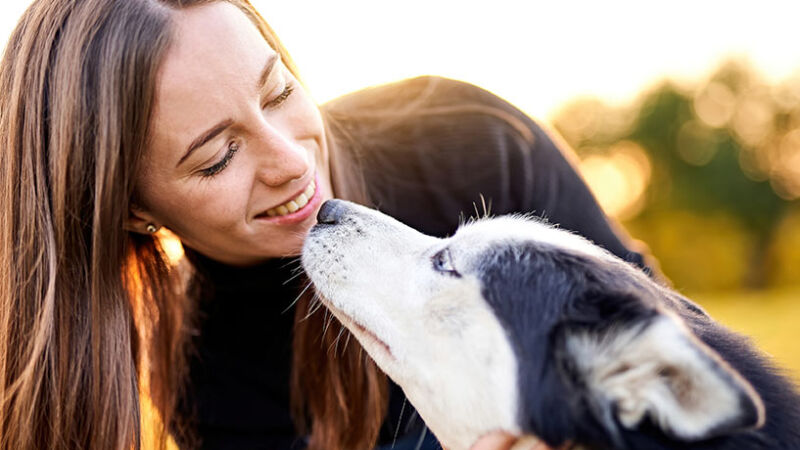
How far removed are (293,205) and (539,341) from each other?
1.14m

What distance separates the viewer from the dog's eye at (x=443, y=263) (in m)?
2.67

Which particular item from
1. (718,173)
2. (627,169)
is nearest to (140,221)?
(718,173)

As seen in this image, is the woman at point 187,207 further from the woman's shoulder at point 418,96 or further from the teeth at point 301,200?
the woman's shoulder at point 418,96

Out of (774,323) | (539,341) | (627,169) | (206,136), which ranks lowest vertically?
(627,169)

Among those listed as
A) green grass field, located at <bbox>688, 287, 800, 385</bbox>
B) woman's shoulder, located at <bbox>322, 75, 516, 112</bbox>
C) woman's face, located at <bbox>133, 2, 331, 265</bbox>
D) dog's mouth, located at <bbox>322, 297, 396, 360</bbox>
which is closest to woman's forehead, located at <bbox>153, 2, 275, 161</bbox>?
woman's face, located at <bbox>133, 2, 331, 265</bbox>

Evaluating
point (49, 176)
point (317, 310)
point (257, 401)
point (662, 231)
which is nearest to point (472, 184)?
point (317, 310)

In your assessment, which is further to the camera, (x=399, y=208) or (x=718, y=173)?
(x=718, y=173)

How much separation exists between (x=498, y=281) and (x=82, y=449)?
5.53ft

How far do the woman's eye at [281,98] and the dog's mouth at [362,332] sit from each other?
0.75m

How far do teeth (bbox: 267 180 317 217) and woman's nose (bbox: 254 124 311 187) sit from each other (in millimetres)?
121

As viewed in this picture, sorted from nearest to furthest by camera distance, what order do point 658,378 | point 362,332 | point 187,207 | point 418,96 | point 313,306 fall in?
1. point 658,378
2. point 362,332
3. point 187,207
4. point 313,306
5. point 418,96

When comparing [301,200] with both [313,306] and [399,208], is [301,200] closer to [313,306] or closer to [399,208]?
[313,306]

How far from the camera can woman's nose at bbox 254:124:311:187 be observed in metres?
2.73

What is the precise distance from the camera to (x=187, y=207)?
2.83 metres
